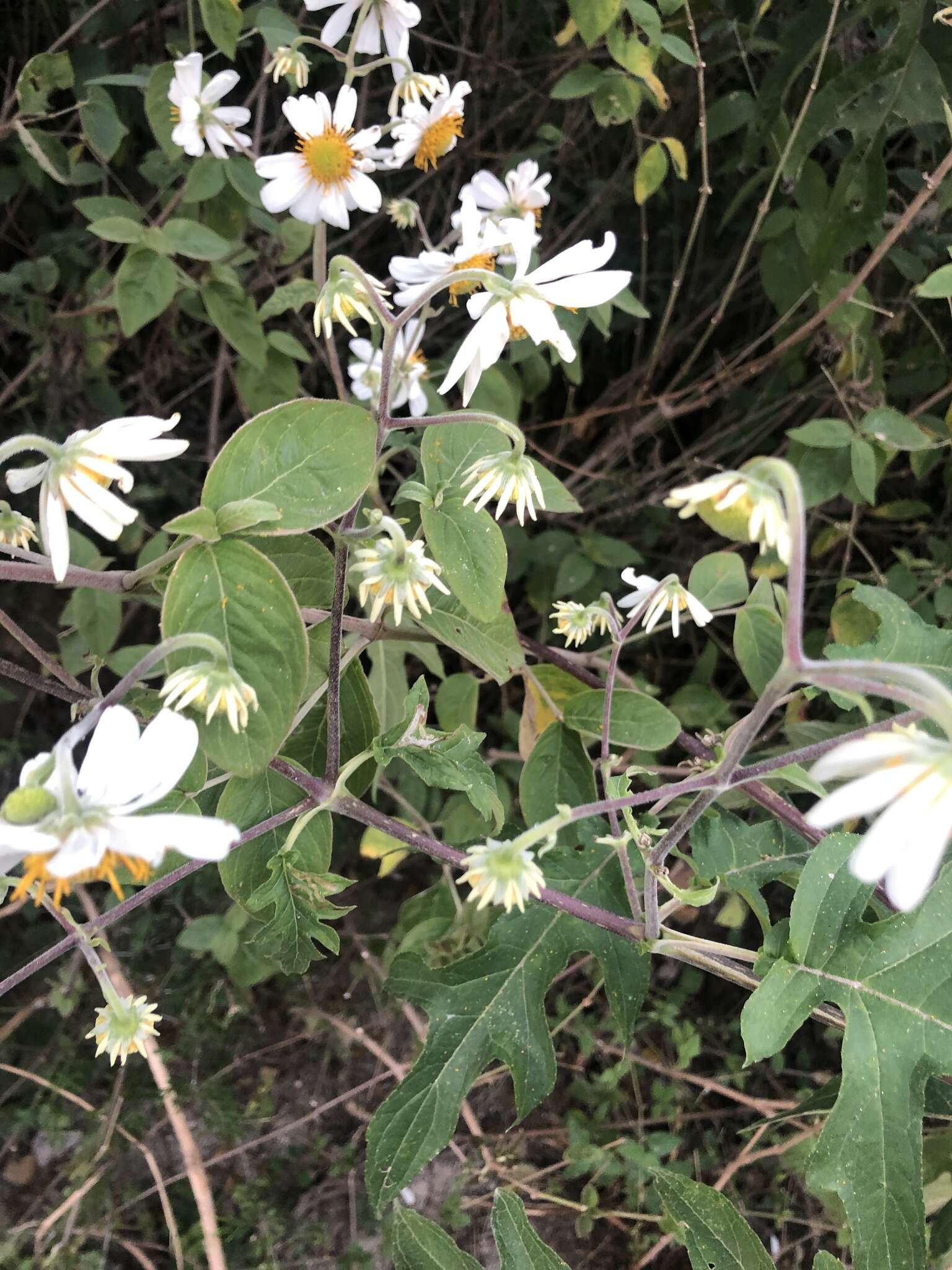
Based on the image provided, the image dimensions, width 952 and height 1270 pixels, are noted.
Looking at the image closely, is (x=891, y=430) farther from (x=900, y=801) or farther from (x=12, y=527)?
(x=12, y=527)

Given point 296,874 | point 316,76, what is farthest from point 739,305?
point 296,874

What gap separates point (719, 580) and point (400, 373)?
47 cm

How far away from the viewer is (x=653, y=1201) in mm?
1454

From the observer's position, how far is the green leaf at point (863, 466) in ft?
3.58

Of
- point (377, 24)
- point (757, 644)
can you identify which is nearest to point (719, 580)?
point (757, 644)

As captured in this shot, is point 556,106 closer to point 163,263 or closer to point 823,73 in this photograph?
point 823,73

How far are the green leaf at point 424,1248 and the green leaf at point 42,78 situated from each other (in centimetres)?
139

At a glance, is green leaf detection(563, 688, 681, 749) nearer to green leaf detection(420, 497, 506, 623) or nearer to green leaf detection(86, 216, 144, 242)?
green leaf detection(420, 497, 506, 623)

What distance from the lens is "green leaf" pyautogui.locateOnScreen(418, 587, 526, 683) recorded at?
0.87 meters

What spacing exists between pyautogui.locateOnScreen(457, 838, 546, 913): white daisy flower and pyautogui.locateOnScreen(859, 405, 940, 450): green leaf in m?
0.82

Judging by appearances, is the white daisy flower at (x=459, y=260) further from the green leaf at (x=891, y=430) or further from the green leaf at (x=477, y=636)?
the green leaf at (x=891, y=430)

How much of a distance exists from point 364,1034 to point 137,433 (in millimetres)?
1367

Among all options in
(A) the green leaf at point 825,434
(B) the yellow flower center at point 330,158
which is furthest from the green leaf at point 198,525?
(A) the green leaf at point 825,434

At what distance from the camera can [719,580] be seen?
3.47ft
